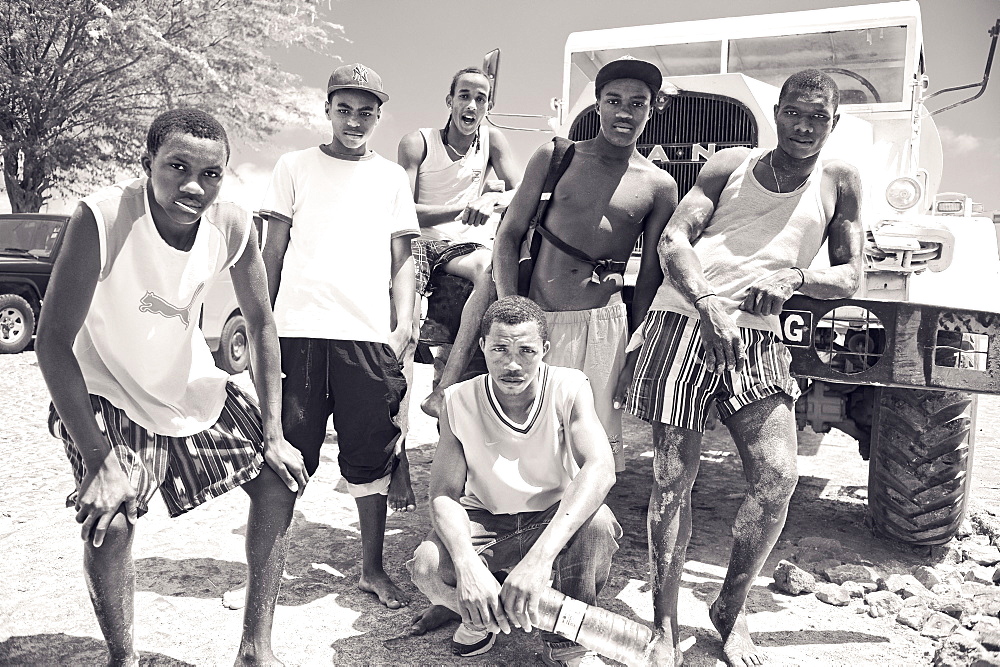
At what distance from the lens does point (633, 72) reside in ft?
10.0

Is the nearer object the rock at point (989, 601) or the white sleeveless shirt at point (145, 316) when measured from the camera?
the white sleeveless shirt at point (145, 316)

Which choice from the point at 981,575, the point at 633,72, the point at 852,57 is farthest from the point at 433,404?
the point at 852,57

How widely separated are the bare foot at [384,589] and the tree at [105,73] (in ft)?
42.7

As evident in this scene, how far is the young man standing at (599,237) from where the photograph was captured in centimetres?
316

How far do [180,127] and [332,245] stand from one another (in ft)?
2.99

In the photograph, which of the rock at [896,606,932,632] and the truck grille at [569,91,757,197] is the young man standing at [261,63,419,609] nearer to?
the rock at [896,606,932,632]

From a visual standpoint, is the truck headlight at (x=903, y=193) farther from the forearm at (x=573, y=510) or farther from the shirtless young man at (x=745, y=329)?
the forearm at (x=573, y=510)

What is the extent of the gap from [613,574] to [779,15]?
371 centimetres

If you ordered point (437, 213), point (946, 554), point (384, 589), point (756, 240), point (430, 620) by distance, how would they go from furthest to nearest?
point (437, 213) → point (946, 554) → point (384, 589) → point (430, 620) → point (756, 240)

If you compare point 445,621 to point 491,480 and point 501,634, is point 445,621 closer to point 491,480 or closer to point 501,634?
point 501,634

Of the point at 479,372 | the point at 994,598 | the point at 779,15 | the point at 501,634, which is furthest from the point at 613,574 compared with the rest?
the point at 779,15

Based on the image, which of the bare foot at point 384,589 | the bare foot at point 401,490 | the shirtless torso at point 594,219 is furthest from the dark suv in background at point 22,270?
the shirtless torso at point 594,219

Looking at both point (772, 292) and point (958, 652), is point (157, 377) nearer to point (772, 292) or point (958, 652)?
point (772, 292)

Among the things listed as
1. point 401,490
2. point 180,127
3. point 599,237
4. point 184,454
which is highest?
point 180,127
